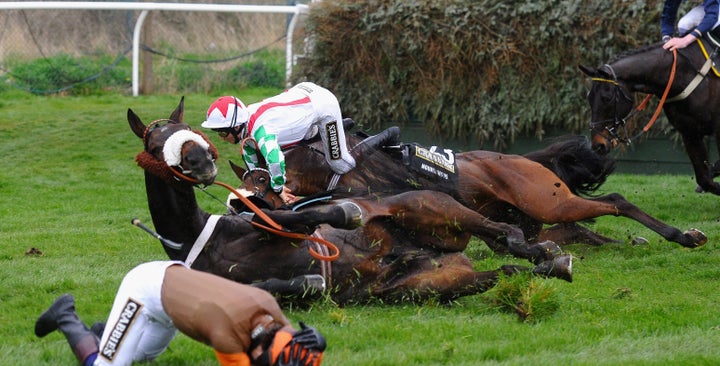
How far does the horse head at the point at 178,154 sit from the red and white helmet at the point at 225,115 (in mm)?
1915

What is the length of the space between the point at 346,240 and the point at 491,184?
173 centimetres

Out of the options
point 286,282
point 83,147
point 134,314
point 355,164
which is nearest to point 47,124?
point 83,147

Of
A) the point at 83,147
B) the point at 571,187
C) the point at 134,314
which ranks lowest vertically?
the point at 83,147

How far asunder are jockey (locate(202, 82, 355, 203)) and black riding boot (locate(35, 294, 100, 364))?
6.94 ft

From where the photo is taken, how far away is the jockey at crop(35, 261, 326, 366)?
3799 millimetres

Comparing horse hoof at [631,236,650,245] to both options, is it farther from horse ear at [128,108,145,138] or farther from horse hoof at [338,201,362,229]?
horse ear at [128,108,145,138]

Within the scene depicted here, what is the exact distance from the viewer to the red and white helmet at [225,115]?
6855 millimetres

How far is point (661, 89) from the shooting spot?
8539 millimetres

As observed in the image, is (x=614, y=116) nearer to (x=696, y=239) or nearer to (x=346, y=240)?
(x=696, y=239)

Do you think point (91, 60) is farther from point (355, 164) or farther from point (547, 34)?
point (355, 164)

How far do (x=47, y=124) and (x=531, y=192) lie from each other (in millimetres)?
9586

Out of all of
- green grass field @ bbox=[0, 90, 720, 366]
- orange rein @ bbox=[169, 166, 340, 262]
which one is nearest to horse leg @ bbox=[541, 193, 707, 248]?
green grass field @ bbox=[0, 90, 720, 366]

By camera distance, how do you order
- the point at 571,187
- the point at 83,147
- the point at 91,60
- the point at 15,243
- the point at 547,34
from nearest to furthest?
the point at 571,187 → the point at 15,243 → the point at 547,34 → the point at 83,147 → the point at 91,60

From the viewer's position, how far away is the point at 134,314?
13.5 feet
